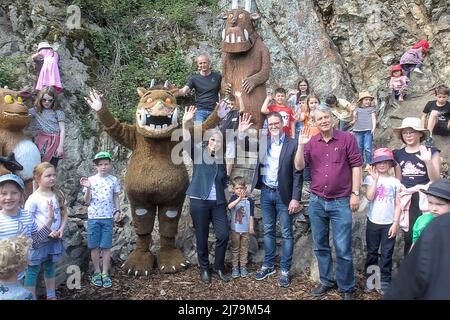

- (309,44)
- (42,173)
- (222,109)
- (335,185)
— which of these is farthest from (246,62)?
(309,44)

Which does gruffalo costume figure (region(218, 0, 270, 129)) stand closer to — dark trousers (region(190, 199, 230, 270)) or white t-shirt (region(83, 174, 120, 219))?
dark trousers (region(190, 199, 230, 270))

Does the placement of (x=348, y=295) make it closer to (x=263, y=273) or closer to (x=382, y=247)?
→ (x=382, y=247)

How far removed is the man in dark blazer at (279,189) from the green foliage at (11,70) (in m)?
4.89

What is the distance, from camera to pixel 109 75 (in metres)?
8.36

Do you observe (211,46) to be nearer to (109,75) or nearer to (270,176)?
(109,75)

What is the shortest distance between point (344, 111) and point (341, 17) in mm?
3946

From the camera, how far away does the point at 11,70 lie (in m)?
6.86

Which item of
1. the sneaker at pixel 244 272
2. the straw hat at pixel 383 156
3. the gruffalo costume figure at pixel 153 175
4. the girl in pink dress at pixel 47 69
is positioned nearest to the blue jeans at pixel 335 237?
the straw hat at pixel 383 156

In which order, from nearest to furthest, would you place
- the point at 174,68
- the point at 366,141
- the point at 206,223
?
the point at 206,223 < the point at 366,141 < the point at 174,68

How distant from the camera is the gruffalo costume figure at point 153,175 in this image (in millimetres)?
4270

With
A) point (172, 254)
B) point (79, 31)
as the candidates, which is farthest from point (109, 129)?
point (79, 31)

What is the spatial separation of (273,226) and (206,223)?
71cm

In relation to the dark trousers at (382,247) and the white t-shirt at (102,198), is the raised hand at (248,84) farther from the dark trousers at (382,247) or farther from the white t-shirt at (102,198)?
the dark trousers at (382,247)

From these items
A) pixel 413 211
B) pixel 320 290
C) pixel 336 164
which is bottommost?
pixel 320 290
